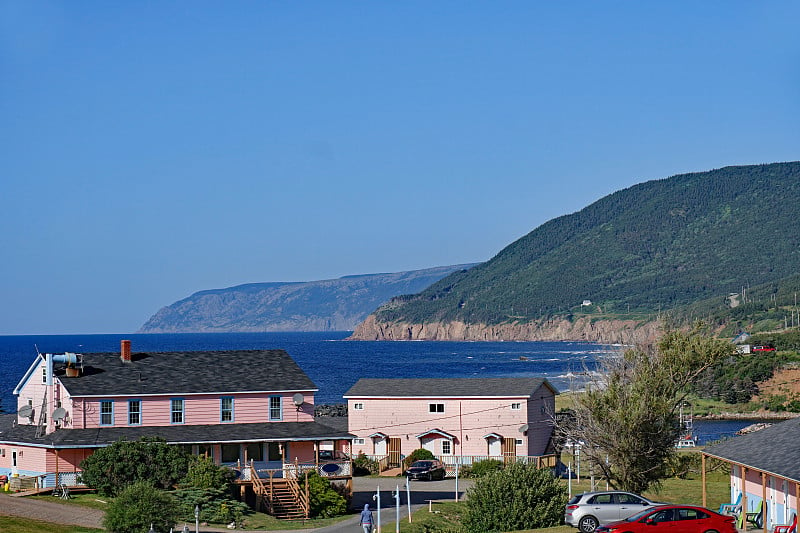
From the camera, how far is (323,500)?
49.1 meters

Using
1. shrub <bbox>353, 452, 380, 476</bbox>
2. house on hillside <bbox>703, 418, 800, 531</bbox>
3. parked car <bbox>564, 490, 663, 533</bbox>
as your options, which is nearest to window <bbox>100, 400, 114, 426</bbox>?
shrub <bbox>353, 452, 380, 476</bbox>

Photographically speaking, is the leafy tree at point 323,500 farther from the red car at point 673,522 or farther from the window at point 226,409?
the red car at point 673,522

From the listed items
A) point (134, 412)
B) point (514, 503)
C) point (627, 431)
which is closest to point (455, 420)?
point (134, 412)

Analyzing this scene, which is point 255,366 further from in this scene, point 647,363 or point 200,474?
point 647,363

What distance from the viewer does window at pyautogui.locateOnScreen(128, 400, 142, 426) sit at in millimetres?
52406

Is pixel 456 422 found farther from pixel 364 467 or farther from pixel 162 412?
pixel 162 412

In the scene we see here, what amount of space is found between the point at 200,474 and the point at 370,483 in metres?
15.5

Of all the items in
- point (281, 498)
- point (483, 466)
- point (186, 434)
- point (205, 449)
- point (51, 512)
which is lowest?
point (483, 466)

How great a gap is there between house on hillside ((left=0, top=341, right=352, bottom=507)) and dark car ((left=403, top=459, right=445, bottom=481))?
10.4 m

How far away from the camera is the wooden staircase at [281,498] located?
48.5 meters

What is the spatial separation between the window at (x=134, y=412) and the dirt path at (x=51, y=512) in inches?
322

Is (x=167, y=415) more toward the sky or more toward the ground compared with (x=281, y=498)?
more toward the sky

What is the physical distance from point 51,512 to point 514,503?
54.5 ft

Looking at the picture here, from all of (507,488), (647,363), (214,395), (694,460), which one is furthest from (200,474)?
(694,460)
